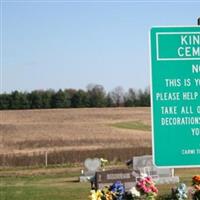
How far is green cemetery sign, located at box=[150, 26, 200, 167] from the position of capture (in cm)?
419

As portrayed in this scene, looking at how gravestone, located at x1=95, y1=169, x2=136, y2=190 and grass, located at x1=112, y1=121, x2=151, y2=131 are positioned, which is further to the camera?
grass, located at x1=112, y1=121, x2=151, y2=131

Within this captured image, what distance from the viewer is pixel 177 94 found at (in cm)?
418

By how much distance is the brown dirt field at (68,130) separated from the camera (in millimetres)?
56281

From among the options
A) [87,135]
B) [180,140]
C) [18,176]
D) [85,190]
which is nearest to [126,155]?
[18,176]

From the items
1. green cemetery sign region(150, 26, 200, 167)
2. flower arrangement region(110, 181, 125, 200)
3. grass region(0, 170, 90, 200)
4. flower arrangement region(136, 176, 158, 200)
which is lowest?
grass region(0, 170, 90, 200)

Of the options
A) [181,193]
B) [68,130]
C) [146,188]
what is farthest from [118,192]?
[68,130]

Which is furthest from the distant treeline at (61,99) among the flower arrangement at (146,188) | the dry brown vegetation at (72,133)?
the flower arrangement at (146,188)

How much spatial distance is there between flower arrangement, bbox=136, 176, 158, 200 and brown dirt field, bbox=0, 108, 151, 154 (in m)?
42.3

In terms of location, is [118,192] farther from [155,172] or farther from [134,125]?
[134,125]

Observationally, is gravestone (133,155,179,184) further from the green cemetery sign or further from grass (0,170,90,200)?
the green cemetery sign

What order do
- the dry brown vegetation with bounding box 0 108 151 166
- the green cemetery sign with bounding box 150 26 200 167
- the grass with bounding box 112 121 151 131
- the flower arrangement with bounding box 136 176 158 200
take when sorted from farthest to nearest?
1. the grass with bounding box 112 121 151 131
2. the dry brown vegetation with bounding box 0 108 151 166
3. the flower arrangement with bounding box 136 176 158 200
4. the green cemetery sign with bounding box 150 26 200 167

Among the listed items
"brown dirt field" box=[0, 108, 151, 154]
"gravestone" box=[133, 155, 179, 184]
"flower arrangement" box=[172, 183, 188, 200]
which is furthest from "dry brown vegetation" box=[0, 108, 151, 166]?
"flower arrangement" box=[172, 183, 188, 200]

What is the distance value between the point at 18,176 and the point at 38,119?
147ft

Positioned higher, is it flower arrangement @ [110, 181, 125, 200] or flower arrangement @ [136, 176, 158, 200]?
flower arrangement @ [136, 176, 158, 200]
